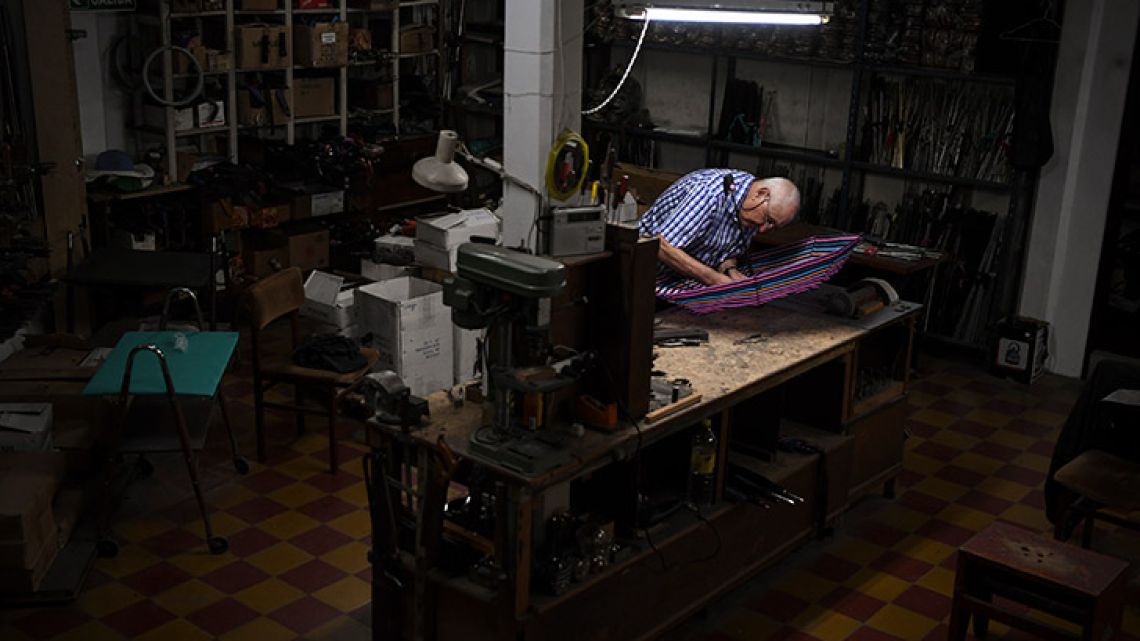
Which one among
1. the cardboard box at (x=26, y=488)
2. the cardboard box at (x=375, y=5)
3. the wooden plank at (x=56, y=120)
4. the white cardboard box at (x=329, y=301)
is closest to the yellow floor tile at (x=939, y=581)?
the white cardboard box at (x=329, y=301)

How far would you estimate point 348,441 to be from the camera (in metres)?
6.54

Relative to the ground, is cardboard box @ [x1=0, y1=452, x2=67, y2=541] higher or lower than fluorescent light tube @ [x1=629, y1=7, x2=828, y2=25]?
lower

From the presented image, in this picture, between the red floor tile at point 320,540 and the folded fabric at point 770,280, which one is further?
the folded fabric at point 770,280

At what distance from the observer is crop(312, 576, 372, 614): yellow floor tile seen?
5008mm

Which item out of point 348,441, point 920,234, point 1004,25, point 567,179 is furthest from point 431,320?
point 1004,25

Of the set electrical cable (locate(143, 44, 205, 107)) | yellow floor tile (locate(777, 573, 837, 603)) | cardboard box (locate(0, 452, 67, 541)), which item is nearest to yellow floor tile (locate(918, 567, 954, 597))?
yellow floor tile (locate(777, 573, 837, 603))

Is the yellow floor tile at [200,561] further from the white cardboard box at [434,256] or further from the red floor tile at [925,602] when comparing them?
the red floor tile at [925,602]

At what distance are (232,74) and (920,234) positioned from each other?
4838mm

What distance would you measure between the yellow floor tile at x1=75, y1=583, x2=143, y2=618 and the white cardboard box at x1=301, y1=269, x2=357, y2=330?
7.94 feet

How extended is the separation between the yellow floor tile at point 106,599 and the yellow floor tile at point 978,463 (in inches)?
169

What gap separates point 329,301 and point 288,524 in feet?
6.19

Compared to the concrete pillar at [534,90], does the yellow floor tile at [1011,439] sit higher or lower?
lower

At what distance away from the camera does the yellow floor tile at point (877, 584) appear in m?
5.25

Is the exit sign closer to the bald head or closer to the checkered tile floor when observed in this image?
the checkered tile floor
